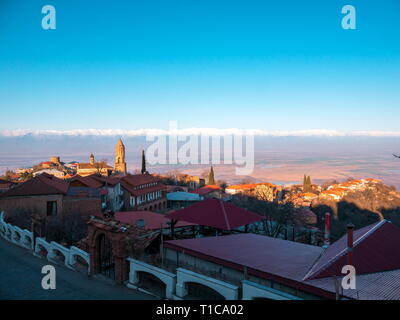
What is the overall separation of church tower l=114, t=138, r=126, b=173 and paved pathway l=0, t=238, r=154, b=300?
192 feet

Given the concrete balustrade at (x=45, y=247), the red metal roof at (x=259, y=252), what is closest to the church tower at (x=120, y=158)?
the concrete balustrade at (x=45, y=247)

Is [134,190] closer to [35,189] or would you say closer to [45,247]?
[35,189]

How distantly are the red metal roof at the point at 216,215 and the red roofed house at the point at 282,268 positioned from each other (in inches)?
49.6

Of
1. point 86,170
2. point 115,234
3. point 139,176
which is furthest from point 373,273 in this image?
point 86,170

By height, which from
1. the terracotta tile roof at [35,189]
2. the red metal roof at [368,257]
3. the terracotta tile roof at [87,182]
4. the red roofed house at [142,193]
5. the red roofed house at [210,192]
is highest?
the red metal roof at [368,257]

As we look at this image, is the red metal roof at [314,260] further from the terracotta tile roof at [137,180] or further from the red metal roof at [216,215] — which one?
the terracotta tile roof at [137,180]

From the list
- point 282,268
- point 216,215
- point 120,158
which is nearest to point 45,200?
point 216,215

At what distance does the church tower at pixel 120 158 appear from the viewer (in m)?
68.6

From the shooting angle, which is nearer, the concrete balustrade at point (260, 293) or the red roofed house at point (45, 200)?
the concrete balustrade at point (260, 293)

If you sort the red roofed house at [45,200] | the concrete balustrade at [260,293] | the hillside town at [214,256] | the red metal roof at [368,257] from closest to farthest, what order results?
1. the concrete balustrade at [260,293]
2. the hillside town at [214,256]
3. the red metal roof at [368,257]
4. the red roofed house at [45,200]

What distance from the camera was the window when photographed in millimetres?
20453

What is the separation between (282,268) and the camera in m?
7.13

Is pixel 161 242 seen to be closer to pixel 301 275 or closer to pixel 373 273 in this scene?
pixel 301 275

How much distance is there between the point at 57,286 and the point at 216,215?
540 centimetres
